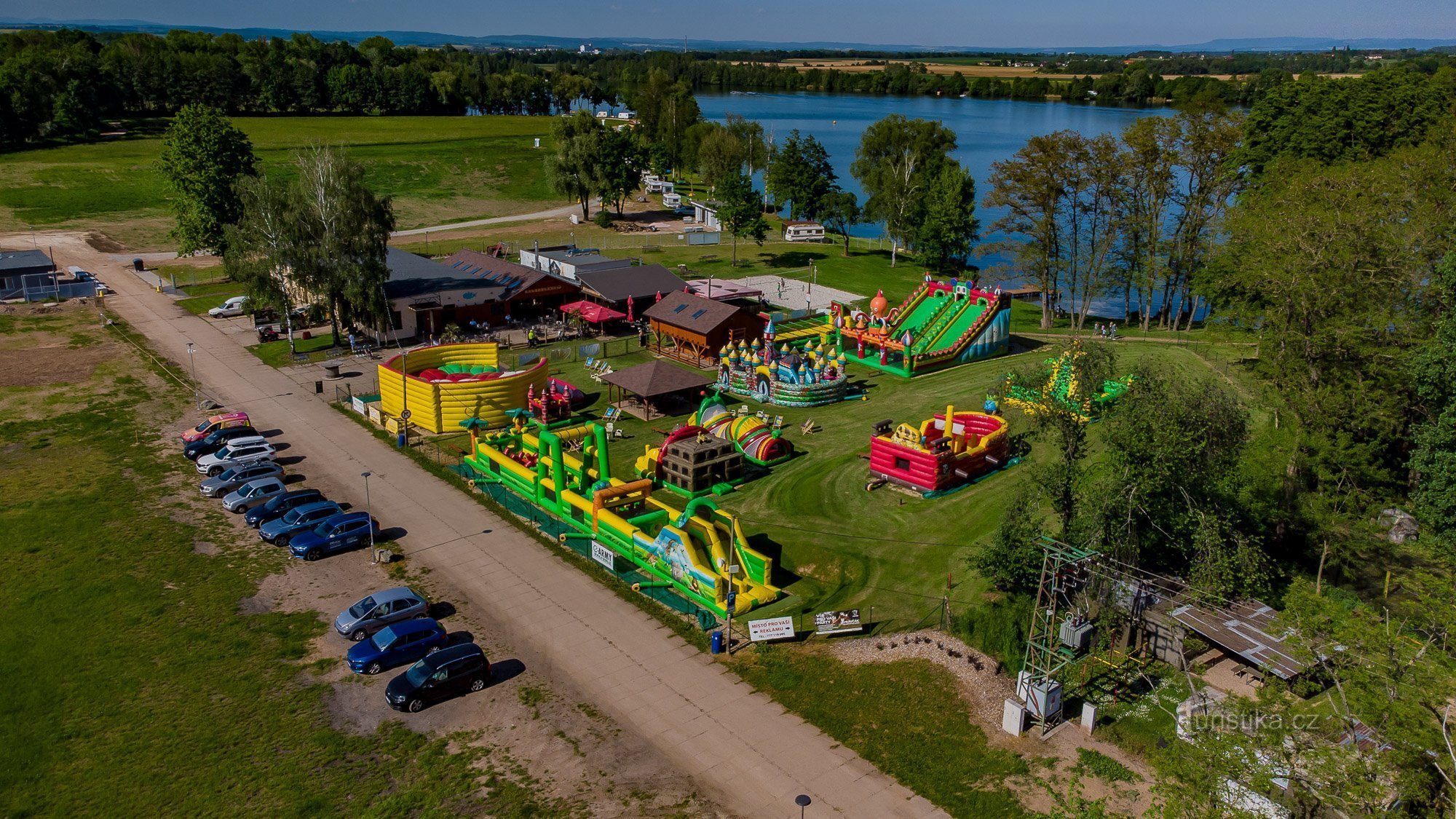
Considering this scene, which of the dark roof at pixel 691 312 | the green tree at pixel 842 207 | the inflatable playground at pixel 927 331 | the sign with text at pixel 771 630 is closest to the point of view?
the sign with text at pixel 771 630

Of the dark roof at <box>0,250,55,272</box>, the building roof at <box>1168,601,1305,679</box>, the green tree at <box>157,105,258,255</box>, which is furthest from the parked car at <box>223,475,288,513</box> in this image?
the dark roof at <box>0,250,55,272</box>

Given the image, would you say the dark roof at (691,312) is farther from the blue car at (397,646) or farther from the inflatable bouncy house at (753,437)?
the blue car at (397,646)

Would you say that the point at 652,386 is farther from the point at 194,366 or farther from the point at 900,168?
the point at 900,168

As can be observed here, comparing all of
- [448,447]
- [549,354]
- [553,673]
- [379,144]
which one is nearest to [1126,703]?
[553,673]

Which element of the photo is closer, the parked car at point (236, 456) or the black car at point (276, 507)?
the black car at point (276, 507)

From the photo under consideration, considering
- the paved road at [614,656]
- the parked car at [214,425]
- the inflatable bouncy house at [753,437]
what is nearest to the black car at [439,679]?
the paved road at [614,656]

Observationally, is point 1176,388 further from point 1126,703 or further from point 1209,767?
point 1209,767

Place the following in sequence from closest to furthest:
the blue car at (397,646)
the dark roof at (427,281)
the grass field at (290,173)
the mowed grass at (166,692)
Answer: the mowed grass at (166,692), the blue car at (397,646), the dark roof at (427,281), the grass field at (290,173)

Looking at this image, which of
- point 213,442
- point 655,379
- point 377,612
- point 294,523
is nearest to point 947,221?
point 655,379
